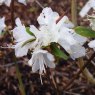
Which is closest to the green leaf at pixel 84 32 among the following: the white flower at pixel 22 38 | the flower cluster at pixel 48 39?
the flower cluster at pixel 48 39

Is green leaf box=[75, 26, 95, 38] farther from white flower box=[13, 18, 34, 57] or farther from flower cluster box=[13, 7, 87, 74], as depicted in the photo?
white flower box=[13, 18, 34, 57]

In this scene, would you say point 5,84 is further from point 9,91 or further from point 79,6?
point 79,6

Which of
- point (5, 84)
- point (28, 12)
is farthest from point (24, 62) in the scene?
point (28, 12)

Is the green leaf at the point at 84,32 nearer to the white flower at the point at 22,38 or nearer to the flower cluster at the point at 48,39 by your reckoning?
the flower cluster at the point at 48,39

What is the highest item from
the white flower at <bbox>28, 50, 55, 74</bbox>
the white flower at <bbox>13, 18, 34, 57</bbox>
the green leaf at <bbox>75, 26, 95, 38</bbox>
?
the white flower at <bbox>13, 18, 34, 57</bbox>

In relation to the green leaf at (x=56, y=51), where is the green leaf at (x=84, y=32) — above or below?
above

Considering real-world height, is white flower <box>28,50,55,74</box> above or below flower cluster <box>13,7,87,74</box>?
below

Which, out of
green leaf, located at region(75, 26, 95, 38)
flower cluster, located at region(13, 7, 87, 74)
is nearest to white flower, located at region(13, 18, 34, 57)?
flower cluster, located at region(13, 7, 87, 74)

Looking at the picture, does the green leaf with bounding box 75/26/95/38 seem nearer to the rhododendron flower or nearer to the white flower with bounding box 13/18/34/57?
the rhododendron flower
